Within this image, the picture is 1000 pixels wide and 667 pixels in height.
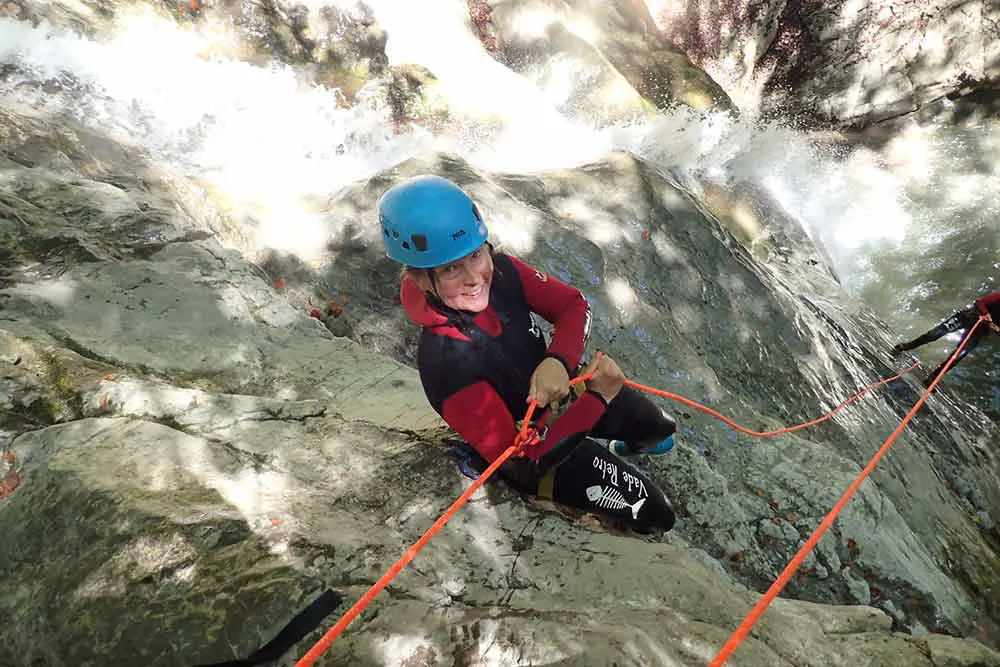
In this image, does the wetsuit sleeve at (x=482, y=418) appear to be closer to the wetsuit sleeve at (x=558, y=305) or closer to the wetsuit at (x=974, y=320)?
the wetsuit sleeve at (x=558, y=305)

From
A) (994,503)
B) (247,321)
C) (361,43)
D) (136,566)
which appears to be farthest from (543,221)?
(361,43)

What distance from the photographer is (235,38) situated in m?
9.59

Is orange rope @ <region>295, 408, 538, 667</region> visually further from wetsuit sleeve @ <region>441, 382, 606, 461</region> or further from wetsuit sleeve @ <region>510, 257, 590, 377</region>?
wetsuit sleeve @ <region>510, 257, 590, 377</region>

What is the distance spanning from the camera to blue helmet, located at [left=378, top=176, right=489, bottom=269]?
225cm

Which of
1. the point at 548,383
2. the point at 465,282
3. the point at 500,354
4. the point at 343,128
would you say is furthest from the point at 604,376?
the point at 343,128

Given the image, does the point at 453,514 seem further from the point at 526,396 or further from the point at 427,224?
the point at 427,224

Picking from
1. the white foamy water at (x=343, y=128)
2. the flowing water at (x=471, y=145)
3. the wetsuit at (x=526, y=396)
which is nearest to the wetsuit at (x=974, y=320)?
the flowing water at (x=471, y=145)

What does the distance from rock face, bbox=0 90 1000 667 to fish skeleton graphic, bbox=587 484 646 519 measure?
0.19 meters

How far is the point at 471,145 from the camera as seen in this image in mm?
10297

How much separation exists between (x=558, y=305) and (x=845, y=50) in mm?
18204

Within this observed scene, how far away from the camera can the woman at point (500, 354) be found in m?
2.29

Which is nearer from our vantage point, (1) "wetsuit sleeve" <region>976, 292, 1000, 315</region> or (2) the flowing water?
(1) "wetsuit sleeve" <region>976, 292, 1000, 315</region>

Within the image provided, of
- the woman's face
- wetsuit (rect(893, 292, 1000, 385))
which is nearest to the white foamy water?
A: the woman's face

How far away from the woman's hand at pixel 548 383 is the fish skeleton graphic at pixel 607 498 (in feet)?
1.95
